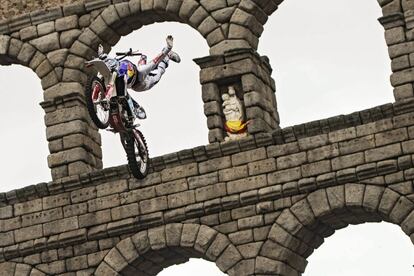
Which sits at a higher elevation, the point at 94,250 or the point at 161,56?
the point at 161,56

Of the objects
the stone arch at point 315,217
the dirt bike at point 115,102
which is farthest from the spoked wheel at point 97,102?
the stone arch at point 315,217

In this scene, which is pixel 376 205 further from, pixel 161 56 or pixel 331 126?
pixel 161 56

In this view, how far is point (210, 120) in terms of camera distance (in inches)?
1470

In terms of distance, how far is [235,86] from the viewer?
37688 millimetres

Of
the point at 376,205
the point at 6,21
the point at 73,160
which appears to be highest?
the point at 6,21

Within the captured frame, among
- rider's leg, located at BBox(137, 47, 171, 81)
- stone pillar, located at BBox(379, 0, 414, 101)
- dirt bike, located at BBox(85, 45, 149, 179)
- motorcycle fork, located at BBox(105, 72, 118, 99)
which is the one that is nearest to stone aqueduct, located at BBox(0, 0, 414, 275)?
stone pillar, located at BBox(379, 0, 414, 101)

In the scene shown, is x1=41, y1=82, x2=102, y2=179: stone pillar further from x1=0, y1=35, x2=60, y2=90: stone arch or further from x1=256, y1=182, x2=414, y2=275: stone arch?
x1=256, y1=182, x2=414, y2=275: stone arch

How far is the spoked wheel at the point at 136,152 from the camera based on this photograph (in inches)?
1425

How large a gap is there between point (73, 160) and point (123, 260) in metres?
2.43

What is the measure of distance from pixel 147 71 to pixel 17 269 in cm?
477

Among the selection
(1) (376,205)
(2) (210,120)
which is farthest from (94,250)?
(1) (376,205)

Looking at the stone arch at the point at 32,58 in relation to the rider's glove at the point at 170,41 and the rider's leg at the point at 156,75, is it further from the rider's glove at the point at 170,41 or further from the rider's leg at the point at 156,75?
the rider's glove at the point at 170,41

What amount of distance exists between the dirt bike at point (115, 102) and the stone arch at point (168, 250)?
1.37 meters

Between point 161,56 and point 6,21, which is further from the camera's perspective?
point 6,21
